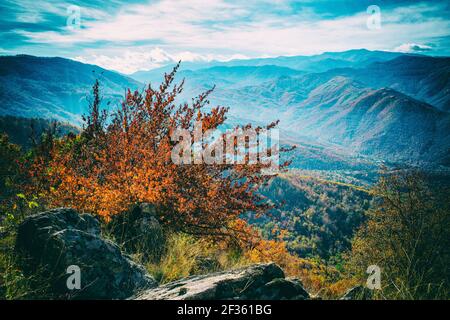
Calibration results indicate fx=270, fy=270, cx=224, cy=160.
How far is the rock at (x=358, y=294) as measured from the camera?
3.42m

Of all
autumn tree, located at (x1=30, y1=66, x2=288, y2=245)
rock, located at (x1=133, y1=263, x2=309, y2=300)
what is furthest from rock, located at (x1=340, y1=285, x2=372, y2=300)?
autumn tree, located at (x1=30, y1=66, x2=288, y2=245)

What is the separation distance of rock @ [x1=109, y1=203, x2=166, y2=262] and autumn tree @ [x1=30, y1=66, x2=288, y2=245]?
9.4 inches

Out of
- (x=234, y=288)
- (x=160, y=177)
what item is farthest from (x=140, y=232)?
(x=234, y=288)

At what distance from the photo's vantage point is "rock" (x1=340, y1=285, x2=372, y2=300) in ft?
11.2

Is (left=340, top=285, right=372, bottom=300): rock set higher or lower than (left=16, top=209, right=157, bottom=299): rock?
lower

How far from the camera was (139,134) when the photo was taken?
5871 millimetres

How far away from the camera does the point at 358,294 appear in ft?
11.5

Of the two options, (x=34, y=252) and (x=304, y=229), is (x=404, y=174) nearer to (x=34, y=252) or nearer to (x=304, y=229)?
(x=34, y=252)

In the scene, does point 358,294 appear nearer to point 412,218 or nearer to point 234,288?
point 234,288

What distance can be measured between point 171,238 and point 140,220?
28.8 inches

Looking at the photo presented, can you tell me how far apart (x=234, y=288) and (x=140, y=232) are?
234cm

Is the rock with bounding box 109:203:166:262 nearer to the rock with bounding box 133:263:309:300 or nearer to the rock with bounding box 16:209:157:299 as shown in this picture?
the rock with bounding box 16:209:157:299

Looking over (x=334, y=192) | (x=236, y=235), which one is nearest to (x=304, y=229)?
(x=334, y=192)

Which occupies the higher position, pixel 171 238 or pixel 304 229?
pixel 171 238
